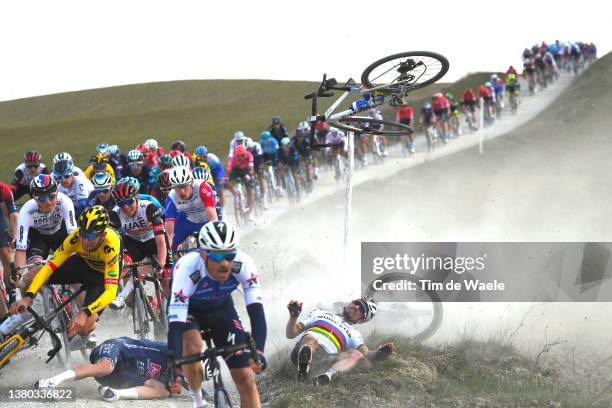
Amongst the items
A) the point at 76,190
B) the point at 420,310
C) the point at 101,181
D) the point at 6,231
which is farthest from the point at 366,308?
the point at 6,231

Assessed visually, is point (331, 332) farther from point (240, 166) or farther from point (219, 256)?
point (240, 166)

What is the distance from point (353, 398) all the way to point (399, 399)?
1.89ft

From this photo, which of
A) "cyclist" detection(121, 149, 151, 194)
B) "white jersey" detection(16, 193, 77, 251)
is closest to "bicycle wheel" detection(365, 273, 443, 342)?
"white jersey" detection(16, 193, 77, 251)

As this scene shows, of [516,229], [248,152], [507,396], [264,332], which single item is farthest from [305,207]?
[264,332]

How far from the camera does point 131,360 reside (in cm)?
833

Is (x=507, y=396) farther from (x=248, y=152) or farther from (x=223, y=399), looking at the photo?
(x=248, y=152)

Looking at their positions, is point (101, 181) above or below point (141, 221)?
above

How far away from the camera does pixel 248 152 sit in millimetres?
19562

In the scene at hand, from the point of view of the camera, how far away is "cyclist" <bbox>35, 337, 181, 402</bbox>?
25.9 ft

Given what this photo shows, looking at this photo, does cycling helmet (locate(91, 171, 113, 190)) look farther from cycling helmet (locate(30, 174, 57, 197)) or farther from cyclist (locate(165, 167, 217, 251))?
cycling helmet (locate(30, 174, 57, 197))

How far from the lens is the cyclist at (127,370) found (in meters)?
7.89

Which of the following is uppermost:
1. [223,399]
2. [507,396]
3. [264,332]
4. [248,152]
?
[248,152]

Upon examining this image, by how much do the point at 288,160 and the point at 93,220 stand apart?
14.9 meters

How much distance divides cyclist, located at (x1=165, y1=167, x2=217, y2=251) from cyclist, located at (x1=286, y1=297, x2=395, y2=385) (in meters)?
1.99
